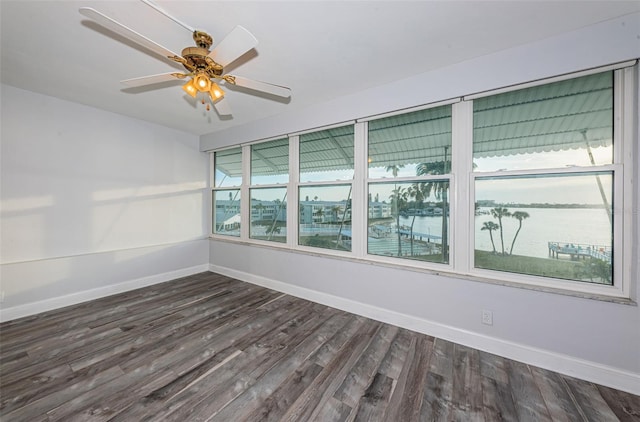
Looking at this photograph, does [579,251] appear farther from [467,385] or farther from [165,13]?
[165,13]

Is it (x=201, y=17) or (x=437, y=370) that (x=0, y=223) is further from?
(x=437, y=370)

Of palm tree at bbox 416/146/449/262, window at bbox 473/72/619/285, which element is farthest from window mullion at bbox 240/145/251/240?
window at bbox 473/72/619/285

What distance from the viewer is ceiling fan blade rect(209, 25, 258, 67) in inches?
54.9

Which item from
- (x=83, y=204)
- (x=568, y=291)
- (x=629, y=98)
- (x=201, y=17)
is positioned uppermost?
(x=201, y=17)

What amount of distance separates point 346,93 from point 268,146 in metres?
1.63

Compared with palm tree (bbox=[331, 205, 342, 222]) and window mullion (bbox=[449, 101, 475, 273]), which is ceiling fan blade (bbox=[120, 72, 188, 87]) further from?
window mullion (bbox=[449, 101, 475, 273])

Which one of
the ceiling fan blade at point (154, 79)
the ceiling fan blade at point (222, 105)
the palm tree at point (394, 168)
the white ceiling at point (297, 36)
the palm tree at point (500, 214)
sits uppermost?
the white ceiling at point (297, 36)

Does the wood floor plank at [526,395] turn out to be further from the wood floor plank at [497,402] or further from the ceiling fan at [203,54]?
the ceiling fan at [203,54]

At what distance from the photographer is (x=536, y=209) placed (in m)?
2.15

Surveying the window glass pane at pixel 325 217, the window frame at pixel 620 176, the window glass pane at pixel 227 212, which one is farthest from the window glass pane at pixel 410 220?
the window glass pane at pixel 227 212

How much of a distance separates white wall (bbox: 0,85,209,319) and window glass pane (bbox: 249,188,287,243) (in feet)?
4.39

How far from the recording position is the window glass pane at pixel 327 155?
10.4ft

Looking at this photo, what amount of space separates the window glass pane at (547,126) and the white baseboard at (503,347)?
159 cm

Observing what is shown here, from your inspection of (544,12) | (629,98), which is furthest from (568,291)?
(544,12)
